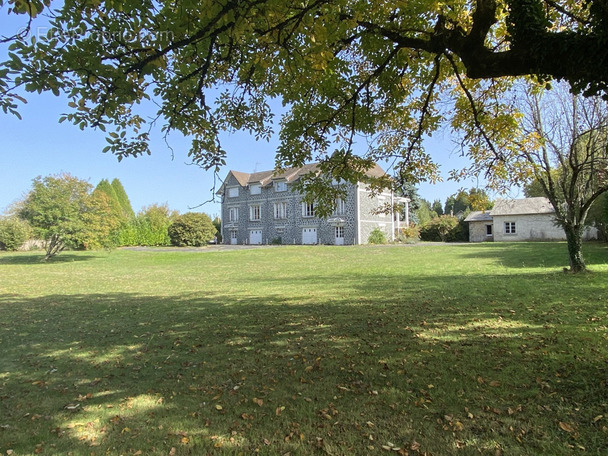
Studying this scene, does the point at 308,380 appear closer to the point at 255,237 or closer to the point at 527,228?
the point at 527,228

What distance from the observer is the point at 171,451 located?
2830mm

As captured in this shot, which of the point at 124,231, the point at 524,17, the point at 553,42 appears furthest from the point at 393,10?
the point at 124,231

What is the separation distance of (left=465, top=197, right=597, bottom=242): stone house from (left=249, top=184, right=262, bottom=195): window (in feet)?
81.2

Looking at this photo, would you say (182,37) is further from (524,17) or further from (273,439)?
(273,439)

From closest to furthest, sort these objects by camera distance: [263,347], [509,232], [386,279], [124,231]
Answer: [263,347] < [386,279] < [509,232] < [124,231]

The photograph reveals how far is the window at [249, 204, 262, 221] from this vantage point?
144 feet

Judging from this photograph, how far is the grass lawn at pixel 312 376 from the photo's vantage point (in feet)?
9.74

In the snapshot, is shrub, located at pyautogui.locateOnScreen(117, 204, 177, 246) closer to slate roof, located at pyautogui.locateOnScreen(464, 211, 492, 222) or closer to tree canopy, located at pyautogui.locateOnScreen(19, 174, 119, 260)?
tree canopy, located at pyautogui.locateOnScreen(19, 174, 119, 260)

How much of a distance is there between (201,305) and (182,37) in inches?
255

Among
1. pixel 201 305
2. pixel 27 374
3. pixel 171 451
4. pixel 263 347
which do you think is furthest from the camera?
pixel 201 305

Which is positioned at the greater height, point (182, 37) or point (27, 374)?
point (182, 37)

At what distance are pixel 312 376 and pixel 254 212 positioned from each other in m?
40.6

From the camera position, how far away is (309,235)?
130 ft

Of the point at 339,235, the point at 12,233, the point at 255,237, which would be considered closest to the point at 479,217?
the point at 339,235
